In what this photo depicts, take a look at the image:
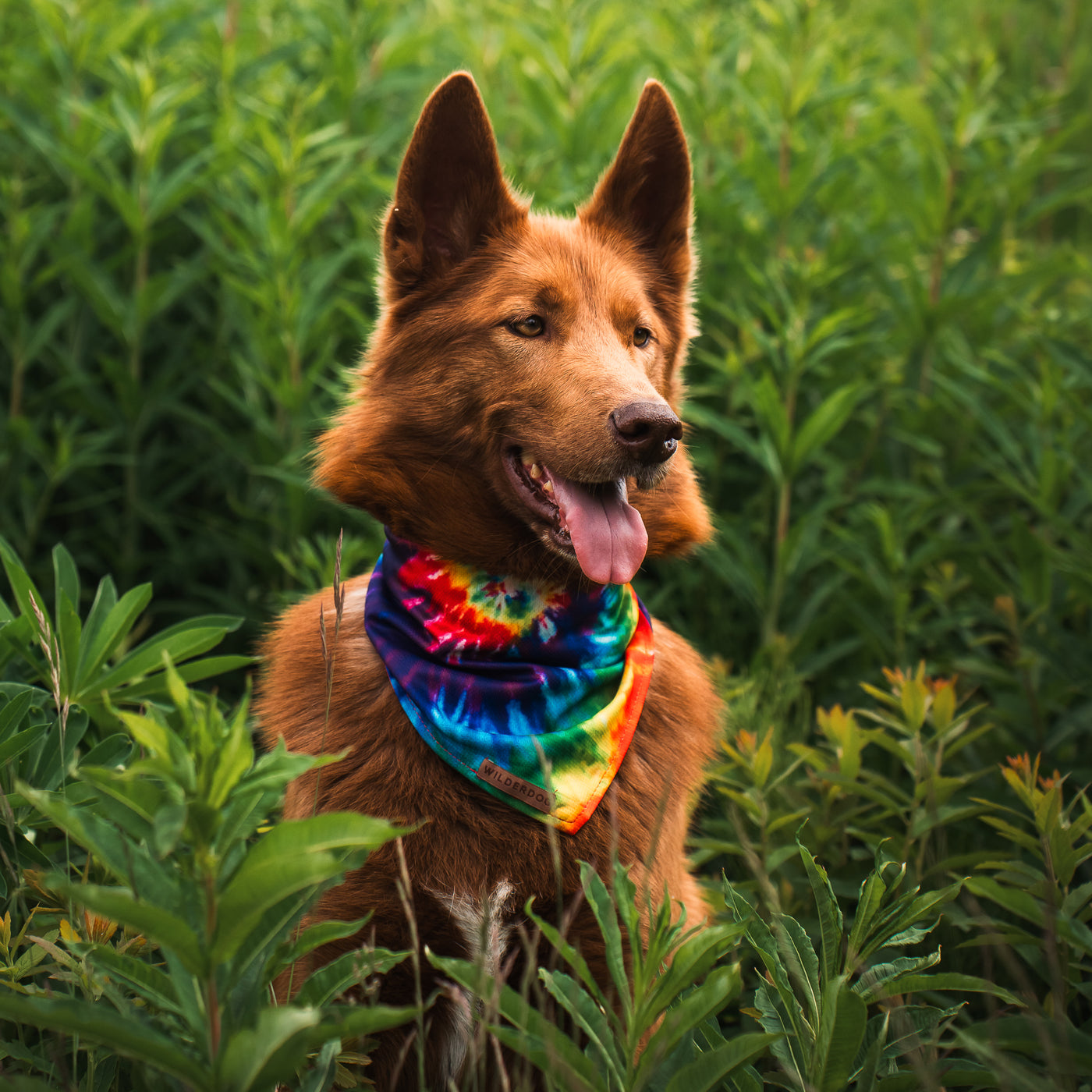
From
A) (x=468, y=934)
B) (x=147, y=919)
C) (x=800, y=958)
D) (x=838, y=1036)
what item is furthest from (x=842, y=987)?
(x=147, y=919)

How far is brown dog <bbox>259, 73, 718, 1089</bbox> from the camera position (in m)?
1.92

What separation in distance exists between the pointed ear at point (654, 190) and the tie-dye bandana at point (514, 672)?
3.44 ft

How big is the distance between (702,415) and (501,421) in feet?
4.44

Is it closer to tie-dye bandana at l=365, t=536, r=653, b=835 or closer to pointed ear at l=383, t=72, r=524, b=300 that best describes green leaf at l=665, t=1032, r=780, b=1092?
tie-dye bandana at l=365, t=536, r=653, b=835

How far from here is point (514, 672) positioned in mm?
2107

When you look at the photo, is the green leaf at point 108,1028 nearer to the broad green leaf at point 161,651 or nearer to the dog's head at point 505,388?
the broad green leaf at point 161,651

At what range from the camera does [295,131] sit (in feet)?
12.1

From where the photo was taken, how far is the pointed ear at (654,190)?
8.04 ft

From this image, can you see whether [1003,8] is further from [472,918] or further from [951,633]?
[472,918]

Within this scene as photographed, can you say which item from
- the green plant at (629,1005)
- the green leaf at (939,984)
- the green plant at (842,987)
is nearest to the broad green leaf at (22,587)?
the green plant at (629,1005)

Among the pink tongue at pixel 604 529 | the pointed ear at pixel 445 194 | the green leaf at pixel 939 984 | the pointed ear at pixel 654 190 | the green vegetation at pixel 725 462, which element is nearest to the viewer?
the green leaf at pixel 939 984

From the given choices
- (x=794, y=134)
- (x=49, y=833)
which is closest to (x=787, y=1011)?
(x=49, y=833)

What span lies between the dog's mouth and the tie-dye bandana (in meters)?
0.15

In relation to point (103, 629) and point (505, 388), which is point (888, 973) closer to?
point (505, 388)
